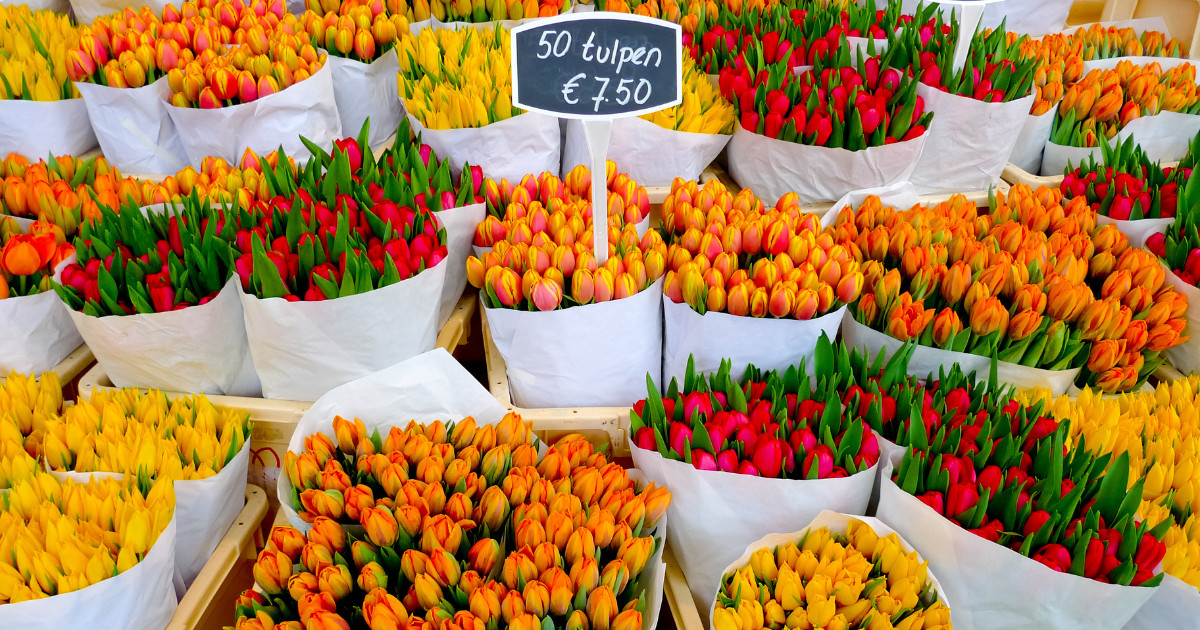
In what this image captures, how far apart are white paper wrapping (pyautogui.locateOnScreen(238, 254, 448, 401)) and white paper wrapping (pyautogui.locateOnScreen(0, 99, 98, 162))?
869 mm

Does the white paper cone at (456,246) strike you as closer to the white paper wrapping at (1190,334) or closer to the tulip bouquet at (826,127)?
the tulip bouquet at (826,127)

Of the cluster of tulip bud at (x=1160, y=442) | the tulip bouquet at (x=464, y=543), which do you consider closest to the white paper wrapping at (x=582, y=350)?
the tulip bouquet at (x=464, y=543)

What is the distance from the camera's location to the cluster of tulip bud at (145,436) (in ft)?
3.73

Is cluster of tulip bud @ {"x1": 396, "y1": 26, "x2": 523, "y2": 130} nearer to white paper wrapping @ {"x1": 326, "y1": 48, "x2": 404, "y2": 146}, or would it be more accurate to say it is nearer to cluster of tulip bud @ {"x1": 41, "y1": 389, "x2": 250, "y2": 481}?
white paper wrapping @ {"x1": 326, "y1": 48, "x2": 404, "y2": 146}

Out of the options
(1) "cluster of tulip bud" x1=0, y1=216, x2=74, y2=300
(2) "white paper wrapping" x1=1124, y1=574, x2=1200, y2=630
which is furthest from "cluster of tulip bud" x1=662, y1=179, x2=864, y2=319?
(1) "cluster of tulip bud" x1=0, y1=216, x2=74, y2=300

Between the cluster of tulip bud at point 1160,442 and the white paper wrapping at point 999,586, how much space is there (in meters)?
0.12

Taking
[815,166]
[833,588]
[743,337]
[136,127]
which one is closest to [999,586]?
[833,588]

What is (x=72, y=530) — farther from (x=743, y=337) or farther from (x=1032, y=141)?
(x=1032, y=141)

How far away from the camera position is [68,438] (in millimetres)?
1174

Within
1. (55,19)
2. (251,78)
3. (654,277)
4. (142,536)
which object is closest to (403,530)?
(142,536)

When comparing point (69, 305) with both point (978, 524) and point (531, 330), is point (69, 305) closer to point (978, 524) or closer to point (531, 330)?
point (531, 330)

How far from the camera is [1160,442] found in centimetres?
116

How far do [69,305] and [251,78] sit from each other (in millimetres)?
593

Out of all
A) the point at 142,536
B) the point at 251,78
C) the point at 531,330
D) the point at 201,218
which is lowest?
the point at 142,536
